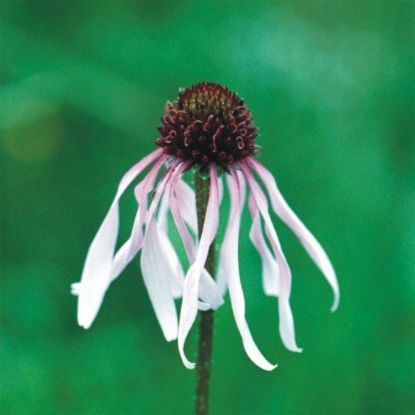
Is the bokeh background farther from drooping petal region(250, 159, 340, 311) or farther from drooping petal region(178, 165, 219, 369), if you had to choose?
drooping petal region(178, 165, 219, 369)

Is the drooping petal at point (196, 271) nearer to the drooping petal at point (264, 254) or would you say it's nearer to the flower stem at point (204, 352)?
the flower stem at point (204, 352)

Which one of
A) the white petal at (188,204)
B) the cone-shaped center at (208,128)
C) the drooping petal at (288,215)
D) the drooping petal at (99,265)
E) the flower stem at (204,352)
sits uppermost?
the cone-shaped center at (208,128)

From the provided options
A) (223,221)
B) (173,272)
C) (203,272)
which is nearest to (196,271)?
(203,272)

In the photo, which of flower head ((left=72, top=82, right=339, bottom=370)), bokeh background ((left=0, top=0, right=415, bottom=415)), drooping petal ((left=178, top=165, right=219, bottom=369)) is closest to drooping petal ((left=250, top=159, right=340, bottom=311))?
flower head ((left=72, top=82, right=339, bottom=370))

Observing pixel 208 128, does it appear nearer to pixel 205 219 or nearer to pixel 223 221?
pixel 205 219

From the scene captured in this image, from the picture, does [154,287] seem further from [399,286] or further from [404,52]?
[404,52]

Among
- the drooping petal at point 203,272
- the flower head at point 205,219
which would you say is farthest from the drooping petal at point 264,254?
the drooping petal at point 203,272
